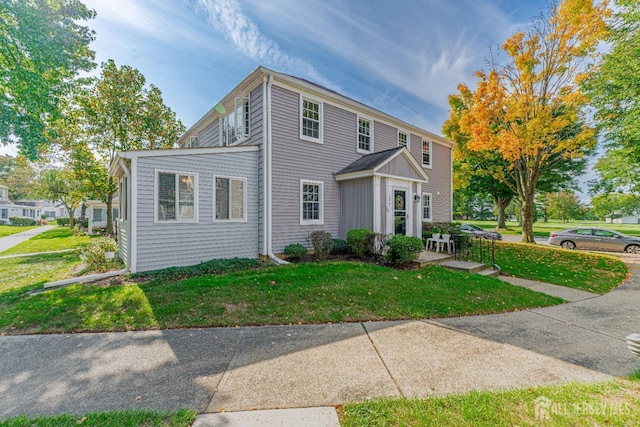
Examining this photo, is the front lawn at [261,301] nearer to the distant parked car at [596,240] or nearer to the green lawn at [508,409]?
the green lawn at [508,409]

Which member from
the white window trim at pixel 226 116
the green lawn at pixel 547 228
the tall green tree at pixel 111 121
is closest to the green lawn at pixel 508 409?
the white window trim at pixel 226 116

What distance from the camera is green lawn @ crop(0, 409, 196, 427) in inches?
87.4

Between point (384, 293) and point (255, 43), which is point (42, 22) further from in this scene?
point (384, 293)

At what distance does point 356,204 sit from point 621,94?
13.2 metres

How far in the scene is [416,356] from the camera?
11.2 feet

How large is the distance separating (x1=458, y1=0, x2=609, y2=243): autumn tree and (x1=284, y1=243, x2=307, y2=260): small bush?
39.8ft

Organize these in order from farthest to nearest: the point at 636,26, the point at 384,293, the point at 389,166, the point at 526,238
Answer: the point at 526,238 → the point at 636,26 → the point at 389,166 → the point at 384,293

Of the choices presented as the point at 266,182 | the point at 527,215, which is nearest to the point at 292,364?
the point at 266,182

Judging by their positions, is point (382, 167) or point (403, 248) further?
point (382, 167)

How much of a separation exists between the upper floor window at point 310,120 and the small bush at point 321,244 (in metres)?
3.75

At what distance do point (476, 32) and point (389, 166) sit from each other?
326 inches

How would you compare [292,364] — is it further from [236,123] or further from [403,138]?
[403,138]

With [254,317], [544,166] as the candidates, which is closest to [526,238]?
[544,166]

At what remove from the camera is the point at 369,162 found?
10.1 meters
